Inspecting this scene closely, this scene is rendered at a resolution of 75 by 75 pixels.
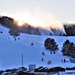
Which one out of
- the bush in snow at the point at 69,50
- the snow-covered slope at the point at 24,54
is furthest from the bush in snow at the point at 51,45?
the bush in snow at the point at 69,50

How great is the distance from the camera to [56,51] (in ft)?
339

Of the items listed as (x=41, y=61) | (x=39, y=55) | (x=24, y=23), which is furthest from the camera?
(x=24, y=23)

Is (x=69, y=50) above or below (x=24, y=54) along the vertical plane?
above

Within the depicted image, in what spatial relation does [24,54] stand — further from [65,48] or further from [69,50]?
[69,50]

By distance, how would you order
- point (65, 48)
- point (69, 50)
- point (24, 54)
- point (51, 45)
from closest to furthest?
point (69, 50) → point (24, 54) → point (65, 48) → point (51, 45)

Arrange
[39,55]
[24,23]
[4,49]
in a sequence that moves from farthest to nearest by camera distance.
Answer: [24,23]
[4,49]
[39,55]

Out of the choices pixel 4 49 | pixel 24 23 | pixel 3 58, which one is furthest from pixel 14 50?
pixel 24 23

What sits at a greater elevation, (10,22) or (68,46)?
(10,22)

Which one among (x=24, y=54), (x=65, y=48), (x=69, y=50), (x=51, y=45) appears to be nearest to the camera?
(x=69, y=50)

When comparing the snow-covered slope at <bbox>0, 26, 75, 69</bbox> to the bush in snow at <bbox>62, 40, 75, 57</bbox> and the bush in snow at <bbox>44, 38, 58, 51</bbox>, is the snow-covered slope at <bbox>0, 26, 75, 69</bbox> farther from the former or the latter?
the bush in snow at <bbox>62, 40, 75, 57</bbox>

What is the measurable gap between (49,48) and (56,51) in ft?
8.13

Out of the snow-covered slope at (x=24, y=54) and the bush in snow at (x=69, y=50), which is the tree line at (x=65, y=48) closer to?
the bush in snow at (x=69, y=50)

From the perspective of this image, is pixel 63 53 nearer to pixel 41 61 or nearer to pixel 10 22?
pixel 41 61

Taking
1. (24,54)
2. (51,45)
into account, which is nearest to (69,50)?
(51,45)
